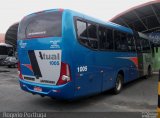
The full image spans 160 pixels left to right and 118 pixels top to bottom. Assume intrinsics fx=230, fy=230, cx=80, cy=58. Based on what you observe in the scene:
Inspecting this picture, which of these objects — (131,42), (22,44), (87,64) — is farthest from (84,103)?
(131,42)

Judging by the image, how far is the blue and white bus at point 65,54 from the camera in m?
6.59

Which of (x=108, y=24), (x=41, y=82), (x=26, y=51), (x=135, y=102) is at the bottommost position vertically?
(x=135, y=102)

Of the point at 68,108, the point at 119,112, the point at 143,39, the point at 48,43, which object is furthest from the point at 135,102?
the point at 143,39

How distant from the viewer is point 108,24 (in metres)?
8.98

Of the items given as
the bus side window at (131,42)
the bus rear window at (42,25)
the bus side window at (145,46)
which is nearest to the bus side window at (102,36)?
the bus rear window at (42,25)

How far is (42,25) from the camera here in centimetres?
722

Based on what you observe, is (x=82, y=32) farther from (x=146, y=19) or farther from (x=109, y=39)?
(x=146, y=19)

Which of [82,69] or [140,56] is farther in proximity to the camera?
[140,56]

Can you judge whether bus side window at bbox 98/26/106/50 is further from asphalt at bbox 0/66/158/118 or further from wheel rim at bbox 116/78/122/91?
wheel rim at bbox 116/78/122/91

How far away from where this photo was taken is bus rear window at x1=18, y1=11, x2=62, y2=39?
22.4 feet

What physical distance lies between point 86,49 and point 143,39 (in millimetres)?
7772

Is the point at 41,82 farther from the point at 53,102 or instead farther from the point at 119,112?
the point at 119,112

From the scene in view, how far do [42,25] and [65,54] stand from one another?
140 centimetres

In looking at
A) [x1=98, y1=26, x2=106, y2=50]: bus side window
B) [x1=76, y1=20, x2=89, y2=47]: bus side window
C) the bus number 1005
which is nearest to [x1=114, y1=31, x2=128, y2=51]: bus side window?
[x1=98, y1=26, x2=106, y2=50]: bus side window
